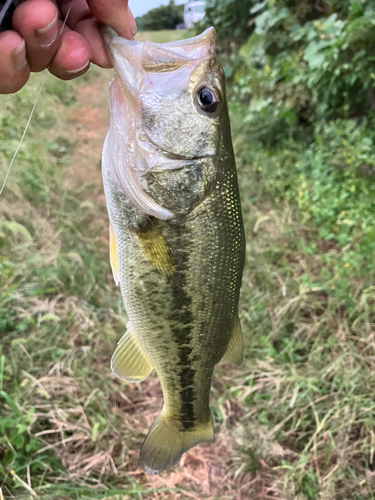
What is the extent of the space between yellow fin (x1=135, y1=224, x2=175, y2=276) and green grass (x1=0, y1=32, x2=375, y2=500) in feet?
4.60

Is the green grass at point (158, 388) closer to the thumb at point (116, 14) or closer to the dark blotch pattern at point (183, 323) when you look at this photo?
the dark blotch pattern at point (183, 323)

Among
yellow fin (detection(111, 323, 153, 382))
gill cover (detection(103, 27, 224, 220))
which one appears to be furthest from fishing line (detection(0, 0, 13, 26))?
yellow fin (detection(111, 323, 153, 382))

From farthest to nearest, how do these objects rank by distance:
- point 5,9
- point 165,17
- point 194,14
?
point 194,14 < point 165,17 < point 5,9

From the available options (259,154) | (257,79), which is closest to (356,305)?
(259,154)

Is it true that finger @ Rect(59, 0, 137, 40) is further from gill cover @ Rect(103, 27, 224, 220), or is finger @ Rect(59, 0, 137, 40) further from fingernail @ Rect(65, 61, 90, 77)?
fingernail @ Rect(65, 61, 90, 77)

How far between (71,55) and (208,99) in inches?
21.1

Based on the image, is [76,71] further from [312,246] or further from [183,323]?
[312,246]

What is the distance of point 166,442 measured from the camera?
1.60 meters

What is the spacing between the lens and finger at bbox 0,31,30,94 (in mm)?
1146

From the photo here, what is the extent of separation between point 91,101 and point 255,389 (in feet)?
19.1

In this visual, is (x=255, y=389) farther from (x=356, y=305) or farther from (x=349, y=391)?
(x=356, y=305)

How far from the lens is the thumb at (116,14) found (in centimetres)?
119

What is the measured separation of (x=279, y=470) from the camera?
2.47 metres

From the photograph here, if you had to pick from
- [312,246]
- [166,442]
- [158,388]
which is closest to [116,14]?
[166,442]
